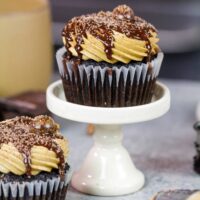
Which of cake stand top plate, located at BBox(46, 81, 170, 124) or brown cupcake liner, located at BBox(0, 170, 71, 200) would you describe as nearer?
brown cupcake liner, located at BBox(0, 170, 71, 200)

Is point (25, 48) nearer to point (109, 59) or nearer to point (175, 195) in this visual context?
point (109, 59)

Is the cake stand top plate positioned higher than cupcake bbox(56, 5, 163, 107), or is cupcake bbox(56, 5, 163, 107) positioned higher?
cupcake bbox(56, 5, 163, 107)

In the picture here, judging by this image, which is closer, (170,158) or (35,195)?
(35,195)

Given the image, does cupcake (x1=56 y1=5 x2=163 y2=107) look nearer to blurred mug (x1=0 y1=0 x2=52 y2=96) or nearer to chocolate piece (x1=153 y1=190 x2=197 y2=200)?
chocolate piece (x1=153 y1=190 x2=197 y2=200)

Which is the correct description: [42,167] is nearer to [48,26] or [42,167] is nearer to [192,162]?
[192,162]

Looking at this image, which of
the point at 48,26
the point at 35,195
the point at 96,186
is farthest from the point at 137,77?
the point at 48,26

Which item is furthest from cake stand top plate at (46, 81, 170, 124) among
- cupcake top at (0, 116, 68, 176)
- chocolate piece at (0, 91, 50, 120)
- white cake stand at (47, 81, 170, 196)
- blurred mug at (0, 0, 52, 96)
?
blurred mug at (0, 0, 52, 96)
